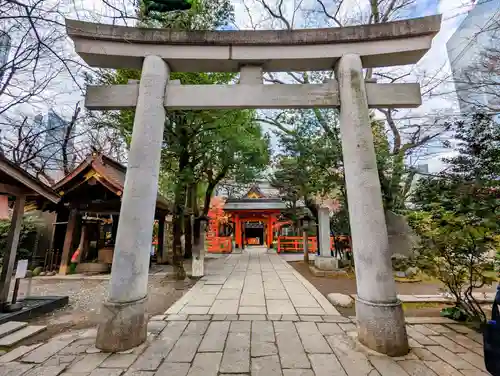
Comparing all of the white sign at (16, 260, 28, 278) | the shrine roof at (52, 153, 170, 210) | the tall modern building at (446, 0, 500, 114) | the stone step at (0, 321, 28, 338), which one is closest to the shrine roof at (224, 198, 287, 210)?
the shrine roof at (52, 153, 170, 210)

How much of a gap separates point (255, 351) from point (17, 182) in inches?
199

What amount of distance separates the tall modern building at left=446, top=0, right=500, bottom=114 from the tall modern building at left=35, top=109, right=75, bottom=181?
10047 mm

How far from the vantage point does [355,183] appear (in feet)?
9.99

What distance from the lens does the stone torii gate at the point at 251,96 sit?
9.23 feet

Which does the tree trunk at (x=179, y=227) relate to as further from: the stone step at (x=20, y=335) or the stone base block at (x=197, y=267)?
the stone step at (x=20, y=335)

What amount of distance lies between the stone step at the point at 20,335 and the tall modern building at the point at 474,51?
788 cm

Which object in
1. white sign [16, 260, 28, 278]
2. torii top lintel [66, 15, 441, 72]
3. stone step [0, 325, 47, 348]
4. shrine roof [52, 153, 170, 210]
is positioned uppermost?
torii top lintel [66, 15, 441, 72]

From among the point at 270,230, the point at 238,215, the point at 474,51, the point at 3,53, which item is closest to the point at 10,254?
the point at 3,53

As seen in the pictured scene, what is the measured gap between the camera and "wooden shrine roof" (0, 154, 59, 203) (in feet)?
12.6

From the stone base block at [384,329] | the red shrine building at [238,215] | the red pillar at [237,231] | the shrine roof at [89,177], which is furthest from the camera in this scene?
the red pillar at [237,231]

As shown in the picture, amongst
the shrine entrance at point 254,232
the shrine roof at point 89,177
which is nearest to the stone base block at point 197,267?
the shrine roof at point 89,177

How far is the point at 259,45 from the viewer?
3.52m

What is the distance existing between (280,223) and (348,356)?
50.9 feet

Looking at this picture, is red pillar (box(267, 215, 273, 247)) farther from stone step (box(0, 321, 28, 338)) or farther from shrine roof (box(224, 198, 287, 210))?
stone step (box(0, 321, 28, 338))
